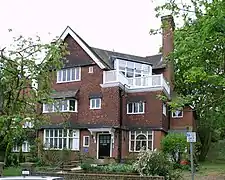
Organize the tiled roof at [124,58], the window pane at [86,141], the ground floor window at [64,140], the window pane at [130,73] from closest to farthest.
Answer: the window pane at [86,141], the ground floor window at [64,140], the tiled roof at [124,58], the window pane at [130,73]

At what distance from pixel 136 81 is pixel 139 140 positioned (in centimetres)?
545

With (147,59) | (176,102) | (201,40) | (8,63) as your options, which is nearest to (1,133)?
(8,63)

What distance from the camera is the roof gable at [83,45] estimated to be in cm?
3822

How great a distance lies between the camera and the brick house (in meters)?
36.5

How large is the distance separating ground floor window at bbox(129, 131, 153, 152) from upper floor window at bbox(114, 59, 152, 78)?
245 inches

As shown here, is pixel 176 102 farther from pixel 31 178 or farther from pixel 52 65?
pixel 31 178

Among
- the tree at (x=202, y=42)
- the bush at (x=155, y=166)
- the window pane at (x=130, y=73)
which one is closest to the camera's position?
the tree at (x=202, y=42)

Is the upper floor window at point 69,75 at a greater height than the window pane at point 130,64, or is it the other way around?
the window pane at point 130,64

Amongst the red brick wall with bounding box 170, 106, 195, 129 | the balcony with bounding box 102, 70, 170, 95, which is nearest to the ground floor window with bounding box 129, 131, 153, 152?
the balcony with bounding box 102, 70, 170, 95

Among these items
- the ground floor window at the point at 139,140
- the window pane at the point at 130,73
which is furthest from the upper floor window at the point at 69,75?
the ground floor window at the point at 139,140

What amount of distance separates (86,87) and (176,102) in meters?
21.6

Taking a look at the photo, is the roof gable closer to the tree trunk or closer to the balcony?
the balcony

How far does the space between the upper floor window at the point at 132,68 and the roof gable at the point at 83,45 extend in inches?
72.3

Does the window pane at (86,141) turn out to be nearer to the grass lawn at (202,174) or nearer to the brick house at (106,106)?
the brick house at (106,106)
